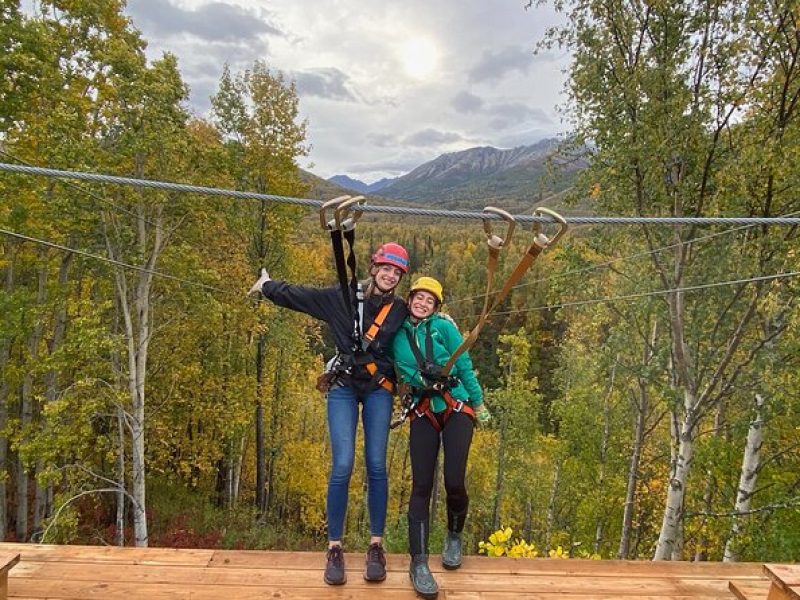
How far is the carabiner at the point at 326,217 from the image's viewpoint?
99.4 inches

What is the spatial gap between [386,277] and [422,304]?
0.83 feet

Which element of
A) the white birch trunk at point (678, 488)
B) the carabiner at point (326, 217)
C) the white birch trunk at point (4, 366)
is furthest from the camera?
the white birch trunk at point (4, 366)

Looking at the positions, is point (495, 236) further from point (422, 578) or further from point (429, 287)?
point (422, 578)

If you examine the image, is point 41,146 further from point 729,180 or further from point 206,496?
point 206,496

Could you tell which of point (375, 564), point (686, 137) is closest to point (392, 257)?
point (375, 564)

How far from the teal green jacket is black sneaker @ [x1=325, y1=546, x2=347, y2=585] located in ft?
3.12

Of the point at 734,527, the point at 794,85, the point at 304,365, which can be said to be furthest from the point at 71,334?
the point at 734,527

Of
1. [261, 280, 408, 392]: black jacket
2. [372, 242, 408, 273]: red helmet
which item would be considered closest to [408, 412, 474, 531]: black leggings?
[261, 280, 408, 392]: black jacket

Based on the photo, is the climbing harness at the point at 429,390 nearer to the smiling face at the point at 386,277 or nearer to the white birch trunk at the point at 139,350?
the smiling face at the point at 386,277

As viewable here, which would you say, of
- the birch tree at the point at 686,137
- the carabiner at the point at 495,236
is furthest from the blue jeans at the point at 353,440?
the birch tree at the point at 686,137

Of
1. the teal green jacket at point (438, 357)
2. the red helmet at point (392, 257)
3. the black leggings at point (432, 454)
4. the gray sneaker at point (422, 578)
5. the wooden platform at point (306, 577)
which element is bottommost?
the wooden platform at point (306, 577)

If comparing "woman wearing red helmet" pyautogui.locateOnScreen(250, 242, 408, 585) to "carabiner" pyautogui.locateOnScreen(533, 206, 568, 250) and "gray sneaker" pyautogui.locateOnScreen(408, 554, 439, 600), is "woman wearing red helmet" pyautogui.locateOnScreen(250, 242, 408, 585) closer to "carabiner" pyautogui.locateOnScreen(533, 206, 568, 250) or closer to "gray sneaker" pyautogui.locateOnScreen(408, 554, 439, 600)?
"gray sneaker" pyautogui.locateOnScreen(408, 554, 439, 600)

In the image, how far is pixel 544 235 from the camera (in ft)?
8.52

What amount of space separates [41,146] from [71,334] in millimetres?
3632
